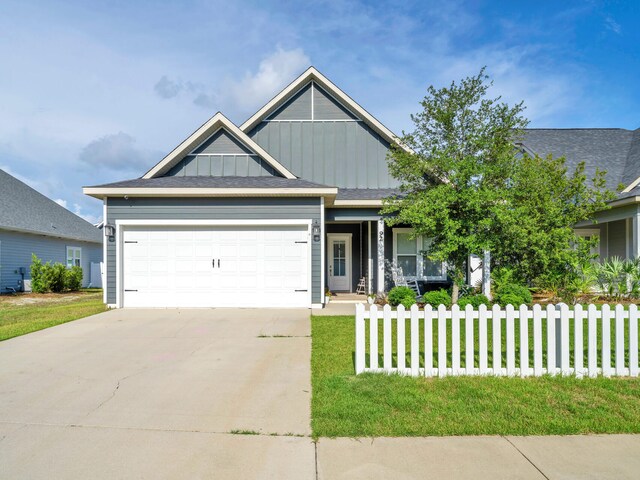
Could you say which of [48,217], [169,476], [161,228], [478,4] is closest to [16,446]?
[169,476]

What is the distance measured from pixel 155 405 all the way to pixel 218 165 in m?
9.48

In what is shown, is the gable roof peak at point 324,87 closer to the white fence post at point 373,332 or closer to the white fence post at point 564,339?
the white fence post at point 564,339

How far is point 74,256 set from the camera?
22.8m

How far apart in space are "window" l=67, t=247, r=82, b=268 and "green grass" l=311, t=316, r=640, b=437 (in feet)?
72.4

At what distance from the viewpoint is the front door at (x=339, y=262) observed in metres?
15.3

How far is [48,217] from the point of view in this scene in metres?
21.0

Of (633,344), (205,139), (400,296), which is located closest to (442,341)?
(633,344)

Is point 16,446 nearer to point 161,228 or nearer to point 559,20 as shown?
point 161,228

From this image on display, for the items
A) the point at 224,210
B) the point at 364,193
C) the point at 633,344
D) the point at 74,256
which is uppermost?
the point at 364,193

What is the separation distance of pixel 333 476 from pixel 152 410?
2266 mm

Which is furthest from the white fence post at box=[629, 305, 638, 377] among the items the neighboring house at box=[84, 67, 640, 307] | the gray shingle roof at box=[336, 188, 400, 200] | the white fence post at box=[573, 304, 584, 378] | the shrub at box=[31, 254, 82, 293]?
the shrub at box=[31, 254, 82, 293]

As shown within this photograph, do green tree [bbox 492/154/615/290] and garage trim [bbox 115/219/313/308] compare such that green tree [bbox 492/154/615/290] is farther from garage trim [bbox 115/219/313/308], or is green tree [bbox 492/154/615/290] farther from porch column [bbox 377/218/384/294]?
garage trim [bbox 115/219/313/308]

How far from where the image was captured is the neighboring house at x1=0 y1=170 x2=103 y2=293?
17.5 metres

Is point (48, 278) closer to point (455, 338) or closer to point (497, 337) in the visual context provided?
point (455, 338)
